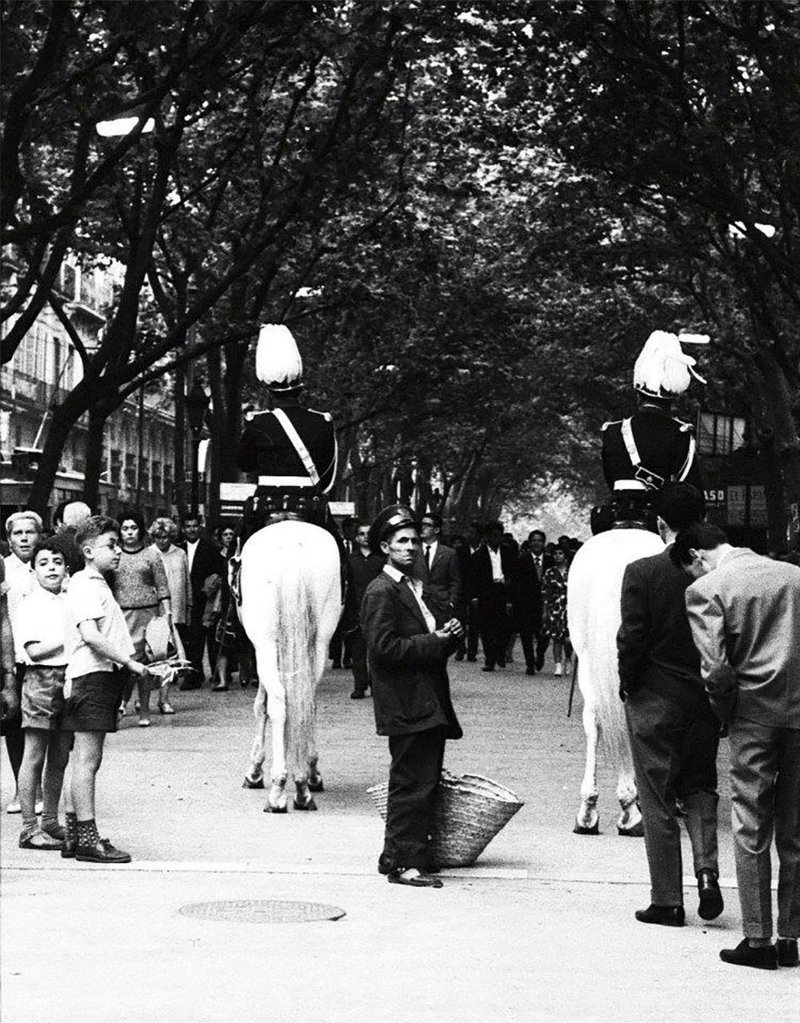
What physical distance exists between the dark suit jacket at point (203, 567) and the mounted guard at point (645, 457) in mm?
10970

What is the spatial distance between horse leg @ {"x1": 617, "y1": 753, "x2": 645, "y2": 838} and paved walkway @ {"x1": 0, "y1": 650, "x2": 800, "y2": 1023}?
12cm

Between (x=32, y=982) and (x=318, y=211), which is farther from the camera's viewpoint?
(x=318, y=211)

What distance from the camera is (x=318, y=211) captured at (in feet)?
82.4

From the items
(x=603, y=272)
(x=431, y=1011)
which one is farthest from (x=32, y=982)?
(x=603, y=272)

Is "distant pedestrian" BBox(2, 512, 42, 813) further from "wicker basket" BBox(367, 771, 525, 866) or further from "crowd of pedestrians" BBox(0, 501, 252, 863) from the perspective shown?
"wicker basket" BBox(367, 771, 525, 866)

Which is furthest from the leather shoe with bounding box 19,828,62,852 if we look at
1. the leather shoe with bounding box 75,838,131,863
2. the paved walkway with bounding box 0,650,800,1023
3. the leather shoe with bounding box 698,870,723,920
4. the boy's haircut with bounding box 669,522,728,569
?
the boy's haircut with bounding box 669,522,728,569

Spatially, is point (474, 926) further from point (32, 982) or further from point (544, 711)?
point (544, 711)

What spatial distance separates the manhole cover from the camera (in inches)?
333

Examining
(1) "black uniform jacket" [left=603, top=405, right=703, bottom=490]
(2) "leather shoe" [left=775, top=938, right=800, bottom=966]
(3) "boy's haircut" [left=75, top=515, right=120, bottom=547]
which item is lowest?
(2) "leather shoe" [left=775, top=938, right=800, bottom=966]

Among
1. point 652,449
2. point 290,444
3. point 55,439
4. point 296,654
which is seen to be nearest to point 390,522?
point 296,654

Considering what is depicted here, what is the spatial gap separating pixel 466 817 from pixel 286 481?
3004 mm

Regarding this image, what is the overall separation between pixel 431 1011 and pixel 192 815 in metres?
4.88

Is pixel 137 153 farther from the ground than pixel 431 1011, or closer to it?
farther from the ground

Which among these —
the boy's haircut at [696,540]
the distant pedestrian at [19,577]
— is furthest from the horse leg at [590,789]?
the distant pedestrian at [19,577]
